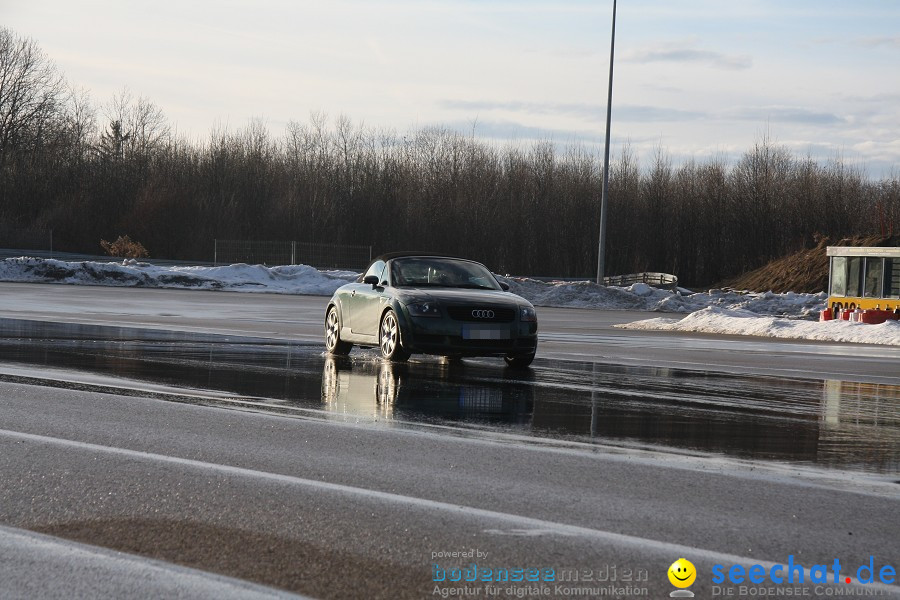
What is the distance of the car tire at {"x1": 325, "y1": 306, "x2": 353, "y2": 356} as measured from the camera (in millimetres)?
17000

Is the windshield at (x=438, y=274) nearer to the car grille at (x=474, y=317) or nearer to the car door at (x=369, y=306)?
the car door at (x=369, y=306)

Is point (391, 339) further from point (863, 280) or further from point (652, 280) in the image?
point (652, 280)

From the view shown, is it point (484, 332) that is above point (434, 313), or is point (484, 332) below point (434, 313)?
below

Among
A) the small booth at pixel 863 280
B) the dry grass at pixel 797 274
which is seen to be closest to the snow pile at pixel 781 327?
the small booth at pixel 863 280

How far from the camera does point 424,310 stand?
1486 cm

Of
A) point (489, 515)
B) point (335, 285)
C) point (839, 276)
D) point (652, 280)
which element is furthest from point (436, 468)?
point (652, 280)

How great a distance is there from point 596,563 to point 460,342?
31.9 feet

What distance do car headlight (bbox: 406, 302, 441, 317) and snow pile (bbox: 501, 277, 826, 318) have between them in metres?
27.2

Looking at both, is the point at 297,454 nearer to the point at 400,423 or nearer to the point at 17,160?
the point at 400,423

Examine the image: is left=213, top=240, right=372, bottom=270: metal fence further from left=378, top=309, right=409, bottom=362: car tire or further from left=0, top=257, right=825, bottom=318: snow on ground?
left=378, top=309, right=409, bottom=362: car tire

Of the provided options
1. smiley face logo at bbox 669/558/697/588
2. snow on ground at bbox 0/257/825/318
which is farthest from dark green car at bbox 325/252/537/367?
snow on ground at bbox 0/257/825/318

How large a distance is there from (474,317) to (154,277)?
36815mm

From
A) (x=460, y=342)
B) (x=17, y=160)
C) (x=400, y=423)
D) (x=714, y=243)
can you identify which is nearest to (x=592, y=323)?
(x=460, y=342)

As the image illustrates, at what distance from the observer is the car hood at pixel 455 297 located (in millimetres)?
14964
